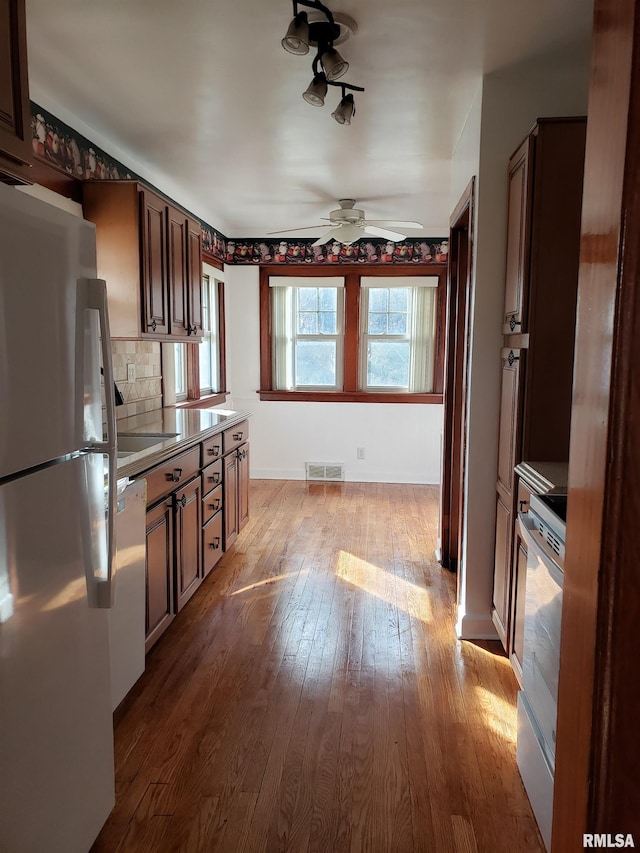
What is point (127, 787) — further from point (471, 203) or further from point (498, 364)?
point (471, 203)

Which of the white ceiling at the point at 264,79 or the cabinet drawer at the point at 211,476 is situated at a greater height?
the white ceiling at the point at 264,79

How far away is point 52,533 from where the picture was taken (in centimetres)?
135

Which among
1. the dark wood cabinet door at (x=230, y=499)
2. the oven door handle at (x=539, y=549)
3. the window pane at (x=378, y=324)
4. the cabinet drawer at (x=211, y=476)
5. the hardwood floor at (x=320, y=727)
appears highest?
the window pane at (x=378, y=324)

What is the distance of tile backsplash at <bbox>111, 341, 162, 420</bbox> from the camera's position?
145 inches

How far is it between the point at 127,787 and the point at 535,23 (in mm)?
2976

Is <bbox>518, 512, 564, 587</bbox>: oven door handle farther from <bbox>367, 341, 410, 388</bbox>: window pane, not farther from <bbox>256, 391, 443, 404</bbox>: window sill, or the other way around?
<bbox>367, 341, 410, 388</bbox>: window pane

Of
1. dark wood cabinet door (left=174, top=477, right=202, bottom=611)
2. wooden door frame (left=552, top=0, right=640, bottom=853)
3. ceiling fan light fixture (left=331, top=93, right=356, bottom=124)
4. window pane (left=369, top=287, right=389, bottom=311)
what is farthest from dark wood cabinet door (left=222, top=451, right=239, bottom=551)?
wooden door frame (left=552, top=0, right=640, bottom=853)

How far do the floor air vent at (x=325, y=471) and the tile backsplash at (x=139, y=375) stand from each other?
236cm

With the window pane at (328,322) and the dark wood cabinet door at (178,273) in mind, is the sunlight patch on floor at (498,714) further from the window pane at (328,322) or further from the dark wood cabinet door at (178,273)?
the window pane at (328,322)

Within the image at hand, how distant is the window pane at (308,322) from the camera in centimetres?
627

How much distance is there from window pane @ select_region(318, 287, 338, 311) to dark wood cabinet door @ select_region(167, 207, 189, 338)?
250 centimetres

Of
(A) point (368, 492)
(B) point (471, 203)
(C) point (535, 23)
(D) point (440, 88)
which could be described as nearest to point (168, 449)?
(B) point (471, 203)

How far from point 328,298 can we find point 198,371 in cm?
169

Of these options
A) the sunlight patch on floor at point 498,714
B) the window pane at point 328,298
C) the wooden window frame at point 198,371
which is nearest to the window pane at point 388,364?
the window pane at point 328,298
